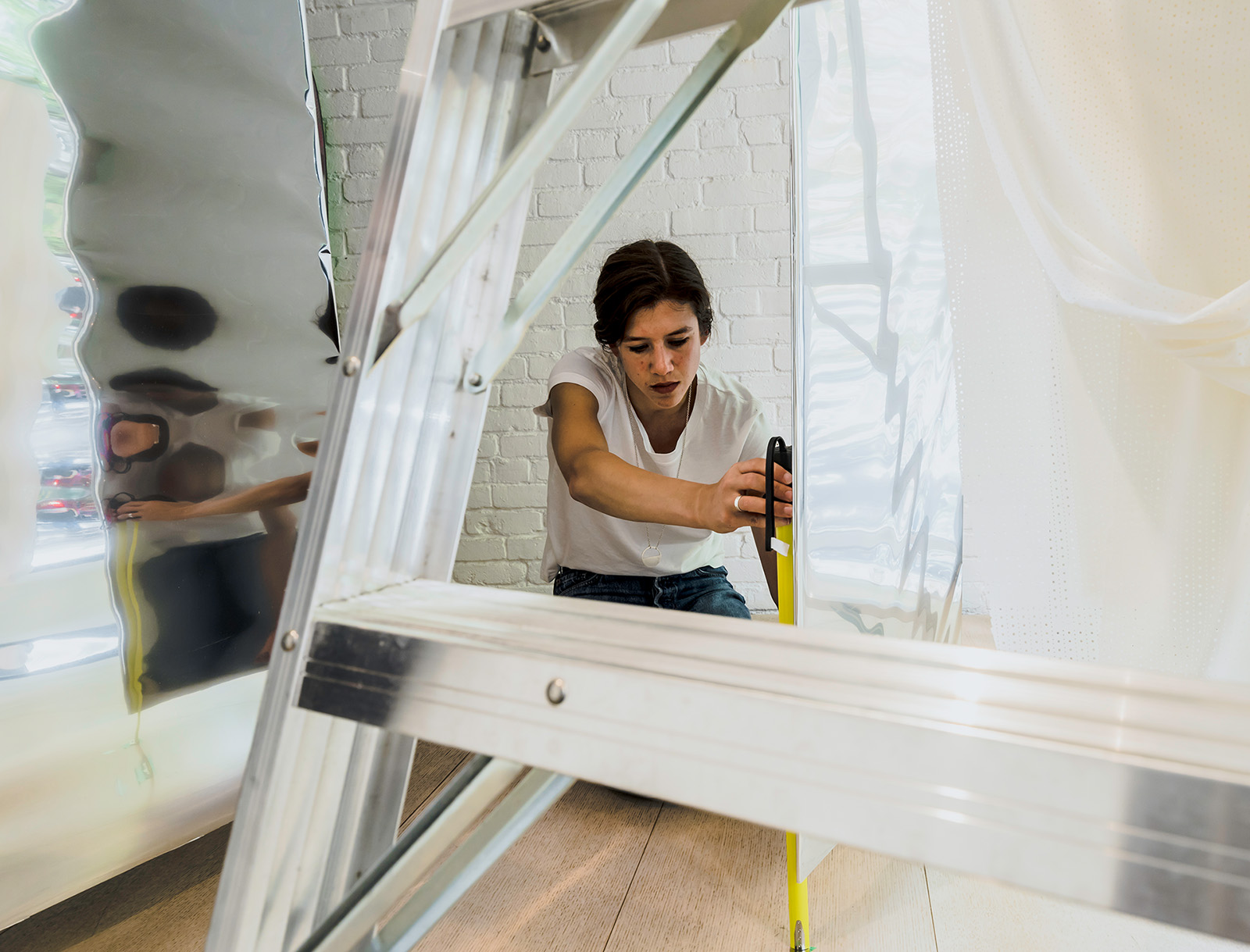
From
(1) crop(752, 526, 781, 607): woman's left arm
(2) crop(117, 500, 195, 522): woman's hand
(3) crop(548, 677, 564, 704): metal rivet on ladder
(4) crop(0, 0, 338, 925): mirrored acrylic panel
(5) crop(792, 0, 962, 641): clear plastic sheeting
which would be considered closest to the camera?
(3) crop(548, 677, 564, 704): metal rivet on ladder

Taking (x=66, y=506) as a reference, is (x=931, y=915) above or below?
below

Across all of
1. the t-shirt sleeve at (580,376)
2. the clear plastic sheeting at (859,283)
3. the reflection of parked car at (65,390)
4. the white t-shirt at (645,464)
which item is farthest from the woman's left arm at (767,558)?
the reflection of parked car at (65,390)

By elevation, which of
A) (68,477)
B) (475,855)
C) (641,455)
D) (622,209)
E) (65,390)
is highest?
(622,209)

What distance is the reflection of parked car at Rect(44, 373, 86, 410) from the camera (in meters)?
0.94

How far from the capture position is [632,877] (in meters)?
1.19

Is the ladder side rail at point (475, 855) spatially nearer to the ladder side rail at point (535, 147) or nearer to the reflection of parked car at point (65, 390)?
the ladder side rail at point (535, 147)

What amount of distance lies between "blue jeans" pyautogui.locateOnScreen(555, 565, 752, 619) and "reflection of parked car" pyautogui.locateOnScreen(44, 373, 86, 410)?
902 millimetres

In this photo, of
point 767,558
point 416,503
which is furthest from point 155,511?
point 767,558

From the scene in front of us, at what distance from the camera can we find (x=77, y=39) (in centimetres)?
95

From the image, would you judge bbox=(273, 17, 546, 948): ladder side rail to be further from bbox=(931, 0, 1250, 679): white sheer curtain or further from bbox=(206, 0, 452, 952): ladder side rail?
bbox=(931, 0, 1250, 679): white sheer curtain

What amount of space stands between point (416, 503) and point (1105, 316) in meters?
0.60

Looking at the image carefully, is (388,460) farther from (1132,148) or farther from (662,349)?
(662,349)

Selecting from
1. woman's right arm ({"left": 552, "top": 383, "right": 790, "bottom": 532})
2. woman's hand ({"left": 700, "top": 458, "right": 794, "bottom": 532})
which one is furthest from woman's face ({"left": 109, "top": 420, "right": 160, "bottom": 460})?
woman's hand ({"left": 700, "top": 458, "right": 794, "bottom": 532})

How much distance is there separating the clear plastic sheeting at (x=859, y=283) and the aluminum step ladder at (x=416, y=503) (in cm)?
35
